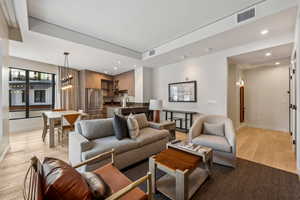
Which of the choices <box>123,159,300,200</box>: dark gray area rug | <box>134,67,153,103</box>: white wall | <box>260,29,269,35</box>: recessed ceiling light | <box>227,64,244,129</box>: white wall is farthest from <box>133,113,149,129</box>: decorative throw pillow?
<box>260,29,269,35</box>: recessed ceiling light

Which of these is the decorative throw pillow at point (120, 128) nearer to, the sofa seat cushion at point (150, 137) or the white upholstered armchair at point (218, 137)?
the sofa seat cushion at point (150, 137)

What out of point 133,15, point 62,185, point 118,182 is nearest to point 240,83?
point 133,15

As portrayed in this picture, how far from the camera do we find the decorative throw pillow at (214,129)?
9.51 ft

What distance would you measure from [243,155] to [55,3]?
4.88 m

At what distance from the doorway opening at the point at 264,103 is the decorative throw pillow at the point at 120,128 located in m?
2.59

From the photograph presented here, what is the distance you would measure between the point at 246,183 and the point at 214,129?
45.3 inches

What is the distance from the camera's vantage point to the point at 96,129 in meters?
2.59

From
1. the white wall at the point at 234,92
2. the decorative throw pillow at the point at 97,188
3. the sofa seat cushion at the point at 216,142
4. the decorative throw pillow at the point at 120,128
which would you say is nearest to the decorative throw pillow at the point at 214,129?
the sofa seat cushion at the point at 216,142

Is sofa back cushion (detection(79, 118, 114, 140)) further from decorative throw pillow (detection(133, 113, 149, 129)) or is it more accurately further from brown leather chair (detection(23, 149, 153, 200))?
brown leather chair (detection(23, 149, 153, 200))

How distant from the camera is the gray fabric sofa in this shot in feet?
6.76

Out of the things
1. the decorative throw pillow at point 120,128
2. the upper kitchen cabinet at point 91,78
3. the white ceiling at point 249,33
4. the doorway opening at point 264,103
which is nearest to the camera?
the white ceiling at point 249,33

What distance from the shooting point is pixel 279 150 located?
315 centimetres

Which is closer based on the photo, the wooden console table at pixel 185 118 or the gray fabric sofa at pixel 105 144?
the gray fabric sofa at pixel 105 144

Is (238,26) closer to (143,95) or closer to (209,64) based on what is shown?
(209,64)
